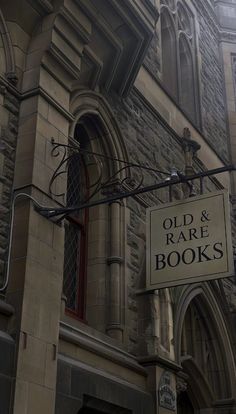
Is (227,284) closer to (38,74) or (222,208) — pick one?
(222,208)

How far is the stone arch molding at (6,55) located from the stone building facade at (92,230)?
0.02 meters

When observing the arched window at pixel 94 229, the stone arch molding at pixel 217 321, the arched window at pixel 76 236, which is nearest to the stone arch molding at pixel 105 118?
the arched window at pixel 94 229

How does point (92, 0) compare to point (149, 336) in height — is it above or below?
above

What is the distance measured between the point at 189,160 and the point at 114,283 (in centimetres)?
500

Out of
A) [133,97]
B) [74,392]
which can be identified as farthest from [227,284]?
[74,392]

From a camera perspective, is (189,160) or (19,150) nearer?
(19,150)

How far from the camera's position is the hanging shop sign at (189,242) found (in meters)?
8.80

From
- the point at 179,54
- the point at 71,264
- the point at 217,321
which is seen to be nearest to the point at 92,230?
the point at 71,264

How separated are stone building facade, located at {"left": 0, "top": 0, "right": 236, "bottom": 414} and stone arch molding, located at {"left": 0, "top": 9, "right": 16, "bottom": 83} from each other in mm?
19

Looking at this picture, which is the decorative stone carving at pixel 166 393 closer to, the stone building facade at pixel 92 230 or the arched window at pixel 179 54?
the stone building facade at pixel 92 230

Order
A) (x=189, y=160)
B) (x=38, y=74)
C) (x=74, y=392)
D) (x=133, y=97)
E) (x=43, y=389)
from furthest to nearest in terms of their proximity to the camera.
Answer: (x=189, y=160) < (x=133, y=97) < (x=38, y=74) < (x=74, y=392) < (x=43, y=389)

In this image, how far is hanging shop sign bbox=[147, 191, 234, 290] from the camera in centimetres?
880

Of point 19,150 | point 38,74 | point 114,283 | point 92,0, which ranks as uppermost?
point 92,0

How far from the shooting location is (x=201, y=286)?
13.3m
